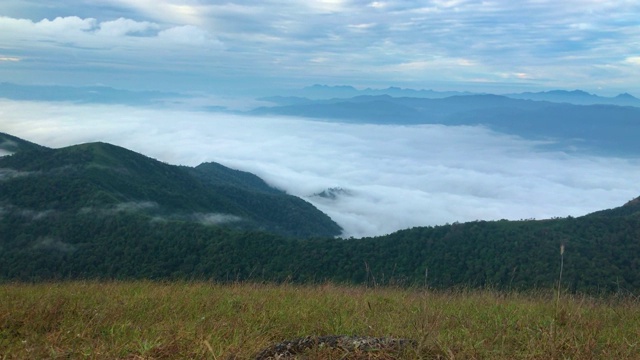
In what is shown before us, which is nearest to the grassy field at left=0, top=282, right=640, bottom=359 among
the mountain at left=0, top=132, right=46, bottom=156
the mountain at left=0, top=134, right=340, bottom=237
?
the mountain at left=0, top=134, right=340, bottom=237

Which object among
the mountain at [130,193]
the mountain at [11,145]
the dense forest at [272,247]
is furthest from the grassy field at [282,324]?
the mountain at [11,145]

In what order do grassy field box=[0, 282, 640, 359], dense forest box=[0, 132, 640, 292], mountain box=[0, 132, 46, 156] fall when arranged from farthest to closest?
mountain box=[0, 132, 46, 156] → dense forest box=[0, 132, 640, 292] → grassy field box=[0, 282, 640, 359]

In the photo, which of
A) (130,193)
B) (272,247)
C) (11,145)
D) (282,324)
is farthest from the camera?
(11,145)

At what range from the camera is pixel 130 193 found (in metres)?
86.4

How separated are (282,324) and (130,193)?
88.5m

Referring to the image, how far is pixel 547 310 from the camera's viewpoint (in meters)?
5.79

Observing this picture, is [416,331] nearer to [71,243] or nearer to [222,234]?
[222,234]

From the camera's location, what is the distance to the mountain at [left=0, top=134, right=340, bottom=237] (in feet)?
245

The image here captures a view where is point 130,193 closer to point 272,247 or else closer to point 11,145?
point 272,247

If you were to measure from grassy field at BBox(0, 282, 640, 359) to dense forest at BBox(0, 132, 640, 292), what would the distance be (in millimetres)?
23723

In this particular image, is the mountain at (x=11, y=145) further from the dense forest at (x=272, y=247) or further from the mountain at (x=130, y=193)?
the dense forest at (x=272, y=247)

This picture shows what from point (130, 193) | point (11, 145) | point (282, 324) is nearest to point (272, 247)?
point (130, 193)

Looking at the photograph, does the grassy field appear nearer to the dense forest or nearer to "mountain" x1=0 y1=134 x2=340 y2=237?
the dense forest

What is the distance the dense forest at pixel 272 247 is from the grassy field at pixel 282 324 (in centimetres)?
2372
